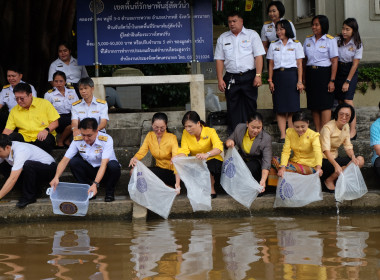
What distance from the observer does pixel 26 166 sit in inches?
307

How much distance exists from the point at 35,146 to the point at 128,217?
4.78 feet

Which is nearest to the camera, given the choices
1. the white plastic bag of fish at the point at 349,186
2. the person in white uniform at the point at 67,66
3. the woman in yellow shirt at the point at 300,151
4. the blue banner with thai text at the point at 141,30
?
the white plastic bag of fish at the point at 349,186

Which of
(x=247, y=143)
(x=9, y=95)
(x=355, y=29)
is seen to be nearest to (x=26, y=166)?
(x=9, y=95)

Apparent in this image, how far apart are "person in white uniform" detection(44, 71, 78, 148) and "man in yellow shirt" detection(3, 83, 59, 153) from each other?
0.36 meters

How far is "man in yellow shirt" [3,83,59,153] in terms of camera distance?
27.3 ft

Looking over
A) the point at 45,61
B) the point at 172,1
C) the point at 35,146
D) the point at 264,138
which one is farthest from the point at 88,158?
the point at 45,61

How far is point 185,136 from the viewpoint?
7.89 metres

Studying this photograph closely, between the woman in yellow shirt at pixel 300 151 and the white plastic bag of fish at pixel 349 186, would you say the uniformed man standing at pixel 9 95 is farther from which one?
the white plastic bag of fish at pixel 349 186

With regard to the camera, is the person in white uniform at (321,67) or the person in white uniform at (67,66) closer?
the person in white uniform at (321,67)

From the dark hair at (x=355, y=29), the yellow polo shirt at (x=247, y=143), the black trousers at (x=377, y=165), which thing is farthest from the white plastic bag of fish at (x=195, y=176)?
the dark hair at (x=355, y=29)

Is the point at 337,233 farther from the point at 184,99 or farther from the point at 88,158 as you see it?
the point at 184,99

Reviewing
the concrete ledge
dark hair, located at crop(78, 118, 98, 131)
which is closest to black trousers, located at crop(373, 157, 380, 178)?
the concrete ledge

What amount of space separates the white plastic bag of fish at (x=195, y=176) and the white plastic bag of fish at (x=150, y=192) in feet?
0.74

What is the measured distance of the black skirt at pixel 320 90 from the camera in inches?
350
